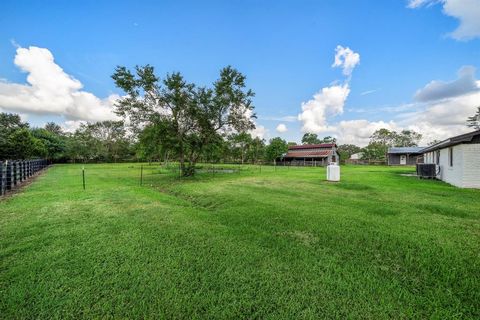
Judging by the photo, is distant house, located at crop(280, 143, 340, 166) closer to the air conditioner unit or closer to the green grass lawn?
the air conditioner unit

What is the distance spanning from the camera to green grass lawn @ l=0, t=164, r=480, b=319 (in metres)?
2.34

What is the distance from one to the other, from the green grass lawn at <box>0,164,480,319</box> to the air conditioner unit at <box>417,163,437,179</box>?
12.0 metres

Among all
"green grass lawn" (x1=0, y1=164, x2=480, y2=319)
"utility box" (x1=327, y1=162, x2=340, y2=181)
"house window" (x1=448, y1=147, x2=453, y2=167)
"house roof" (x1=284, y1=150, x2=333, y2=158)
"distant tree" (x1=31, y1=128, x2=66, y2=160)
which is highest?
"distant tree" (x1=31, y1=128, x2=66, y2=160)

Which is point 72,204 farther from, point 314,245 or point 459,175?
point 459,175

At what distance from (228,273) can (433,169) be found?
1870 centimetres

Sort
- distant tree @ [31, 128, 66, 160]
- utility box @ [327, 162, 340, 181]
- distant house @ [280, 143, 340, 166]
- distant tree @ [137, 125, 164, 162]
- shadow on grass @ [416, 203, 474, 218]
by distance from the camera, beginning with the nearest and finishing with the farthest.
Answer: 1. shadow on grass @ [416, 203, 474, 218]
2. utility box @ [327, 162, 340, 181]
3. distant tree @ [137, 125, 164, 162]
4. distant house @ [280, 143, 340, 166]
5. distant tree @ [31, 128, 66, 160]

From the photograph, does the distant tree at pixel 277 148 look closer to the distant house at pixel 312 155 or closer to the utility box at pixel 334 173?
the distant house at pixel 312 155

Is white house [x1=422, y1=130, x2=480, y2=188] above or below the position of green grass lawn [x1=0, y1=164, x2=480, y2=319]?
above

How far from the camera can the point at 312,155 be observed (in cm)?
4328

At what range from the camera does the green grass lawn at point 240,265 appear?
2.34 metres

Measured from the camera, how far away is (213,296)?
2.49 metres

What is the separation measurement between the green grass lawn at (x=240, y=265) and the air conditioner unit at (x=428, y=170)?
11971mm

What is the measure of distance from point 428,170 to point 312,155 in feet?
91.3

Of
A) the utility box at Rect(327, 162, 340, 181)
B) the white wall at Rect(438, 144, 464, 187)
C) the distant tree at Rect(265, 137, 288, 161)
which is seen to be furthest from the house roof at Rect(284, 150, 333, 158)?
the utility box at Rect(327, 162, 340, 181)
